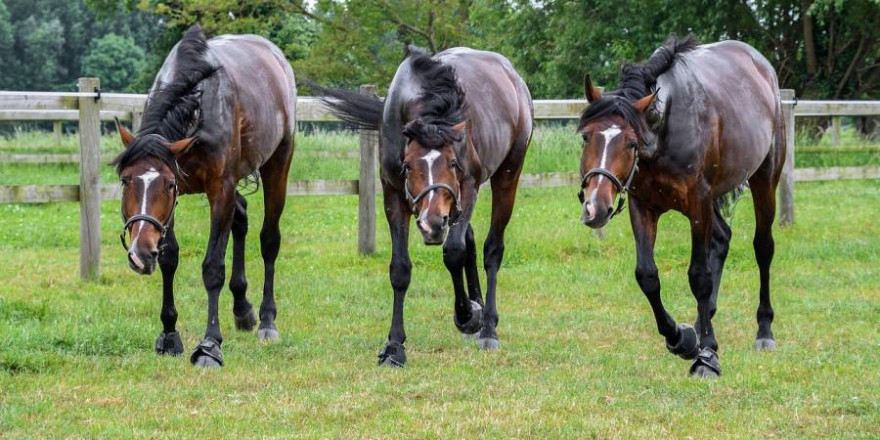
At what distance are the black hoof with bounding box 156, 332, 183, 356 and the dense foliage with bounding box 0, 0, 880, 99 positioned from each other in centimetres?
1876

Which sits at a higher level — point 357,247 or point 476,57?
point 476,57

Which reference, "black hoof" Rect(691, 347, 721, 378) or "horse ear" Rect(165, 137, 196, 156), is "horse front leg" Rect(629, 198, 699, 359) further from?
"horse ear" Rect(165, 137, 196, 156)

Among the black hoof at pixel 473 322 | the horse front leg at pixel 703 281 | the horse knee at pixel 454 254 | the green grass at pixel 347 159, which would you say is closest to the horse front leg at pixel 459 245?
the horse knee at pixel 454 254

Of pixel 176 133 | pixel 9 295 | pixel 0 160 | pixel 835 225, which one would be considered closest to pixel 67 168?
pixel 0 160

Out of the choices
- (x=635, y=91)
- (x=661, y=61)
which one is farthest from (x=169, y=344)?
(x=661, y=61)

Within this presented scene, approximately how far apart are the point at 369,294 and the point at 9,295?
117 inches

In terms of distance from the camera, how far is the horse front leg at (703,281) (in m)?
6.35

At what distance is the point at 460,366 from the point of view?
21.8 feet

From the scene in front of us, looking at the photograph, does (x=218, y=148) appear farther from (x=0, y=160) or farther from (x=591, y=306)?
(x=0, y=160)

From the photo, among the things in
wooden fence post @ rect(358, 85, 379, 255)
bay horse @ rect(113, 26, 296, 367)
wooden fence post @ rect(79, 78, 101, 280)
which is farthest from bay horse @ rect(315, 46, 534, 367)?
wooden fence post @ rect(358, 85, 379, 255)

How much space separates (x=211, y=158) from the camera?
6.93 meters

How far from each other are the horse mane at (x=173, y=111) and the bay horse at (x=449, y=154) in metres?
0.93

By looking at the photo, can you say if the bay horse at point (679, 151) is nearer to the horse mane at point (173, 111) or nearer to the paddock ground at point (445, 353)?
the paddock ground at point (445, 353)

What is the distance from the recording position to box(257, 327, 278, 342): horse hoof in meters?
7.59
